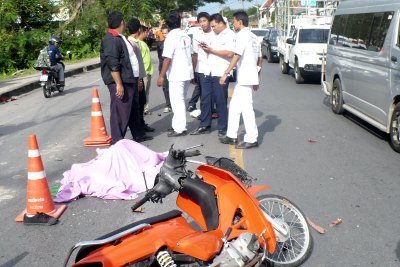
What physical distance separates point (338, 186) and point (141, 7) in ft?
101

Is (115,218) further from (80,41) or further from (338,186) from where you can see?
(80,41)

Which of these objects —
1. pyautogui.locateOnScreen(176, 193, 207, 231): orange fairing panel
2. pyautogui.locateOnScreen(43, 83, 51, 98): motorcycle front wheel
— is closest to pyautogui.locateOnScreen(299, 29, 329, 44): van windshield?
pyautogui.locateOnScreen(43, 83, 51, 98): motorcycle front wheel

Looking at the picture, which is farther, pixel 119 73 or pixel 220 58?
pixel 220 58

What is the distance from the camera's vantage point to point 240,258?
3.25 m

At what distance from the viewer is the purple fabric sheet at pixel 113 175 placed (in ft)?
18.8

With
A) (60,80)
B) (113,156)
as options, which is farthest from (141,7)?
(113,156)

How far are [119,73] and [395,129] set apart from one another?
164 inches

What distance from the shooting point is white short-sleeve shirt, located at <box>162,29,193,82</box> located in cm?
835

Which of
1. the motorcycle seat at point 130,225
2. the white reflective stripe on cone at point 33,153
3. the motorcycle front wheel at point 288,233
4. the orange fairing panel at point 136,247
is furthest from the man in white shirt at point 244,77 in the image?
the orange fairing panel at point 136,247

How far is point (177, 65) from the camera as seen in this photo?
8.52 metres

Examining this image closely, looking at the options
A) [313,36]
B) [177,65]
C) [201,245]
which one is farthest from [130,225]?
[313,36]

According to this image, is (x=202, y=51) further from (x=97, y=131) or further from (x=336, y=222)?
(x=336, y=222)

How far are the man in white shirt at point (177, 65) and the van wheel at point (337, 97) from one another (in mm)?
3431

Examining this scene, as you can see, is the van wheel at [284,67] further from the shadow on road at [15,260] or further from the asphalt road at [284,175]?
the shadow on road at [15,260]
